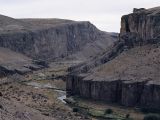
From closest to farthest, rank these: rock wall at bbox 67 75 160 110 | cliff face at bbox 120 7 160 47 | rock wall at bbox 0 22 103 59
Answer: rock wall at bbox 67 75 160 110
cliff face at bbox 120 7 160 47
rock wall at bbox 0 22 103 59

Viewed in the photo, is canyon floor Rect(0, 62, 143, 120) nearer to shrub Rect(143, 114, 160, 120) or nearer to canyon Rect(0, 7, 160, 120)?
canyon Rect(0, 7, 160, 120)

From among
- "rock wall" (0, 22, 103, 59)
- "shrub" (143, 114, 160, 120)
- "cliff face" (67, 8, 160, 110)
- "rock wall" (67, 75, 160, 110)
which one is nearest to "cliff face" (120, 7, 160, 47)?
"cliff face" (67, 8, 160, 110)

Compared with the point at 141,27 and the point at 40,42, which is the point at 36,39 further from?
the point at 141,27

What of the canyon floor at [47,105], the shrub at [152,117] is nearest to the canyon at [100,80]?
the canyon floor at [47,105]

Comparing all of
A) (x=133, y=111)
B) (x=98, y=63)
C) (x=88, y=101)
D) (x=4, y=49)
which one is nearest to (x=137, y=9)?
(x=98, y=63)

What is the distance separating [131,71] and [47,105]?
18194 millimetres

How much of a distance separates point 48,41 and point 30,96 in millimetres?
96007

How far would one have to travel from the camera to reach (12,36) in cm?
17325

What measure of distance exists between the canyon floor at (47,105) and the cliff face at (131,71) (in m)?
2.69

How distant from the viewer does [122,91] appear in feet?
292

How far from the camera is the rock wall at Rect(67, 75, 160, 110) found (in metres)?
83.6

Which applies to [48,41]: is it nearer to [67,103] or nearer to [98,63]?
[98,63]

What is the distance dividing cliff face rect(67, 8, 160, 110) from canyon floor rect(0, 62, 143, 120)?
269cm

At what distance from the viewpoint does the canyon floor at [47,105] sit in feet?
207
